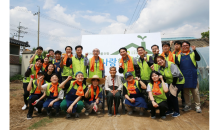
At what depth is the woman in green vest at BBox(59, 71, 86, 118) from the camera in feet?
12.1

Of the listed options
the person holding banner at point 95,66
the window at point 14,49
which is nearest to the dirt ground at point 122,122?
the person holding banner at point 95,66

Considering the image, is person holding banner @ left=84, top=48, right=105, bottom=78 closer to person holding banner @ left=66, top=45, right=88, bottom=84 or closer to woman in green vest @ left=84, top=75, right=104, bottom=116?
person holding banner @ left=66, top=45, right=88, bottom=84

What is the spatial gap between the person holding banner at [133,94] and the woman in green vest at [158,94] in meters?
0.21

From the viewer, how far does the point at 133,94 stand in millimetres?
3785

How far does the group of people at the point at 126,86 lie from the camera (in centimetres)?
365

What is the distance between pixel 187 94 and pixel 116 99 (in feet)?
7.14

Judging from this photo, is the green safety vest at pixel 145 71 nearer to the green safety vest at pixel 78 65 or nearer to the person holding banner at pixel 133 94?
the person holding banner at pixel 133 94

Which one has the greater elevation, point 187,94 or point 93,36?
point 93,36

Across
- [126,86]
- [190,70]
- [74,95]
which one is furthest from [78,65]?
[190,70]
